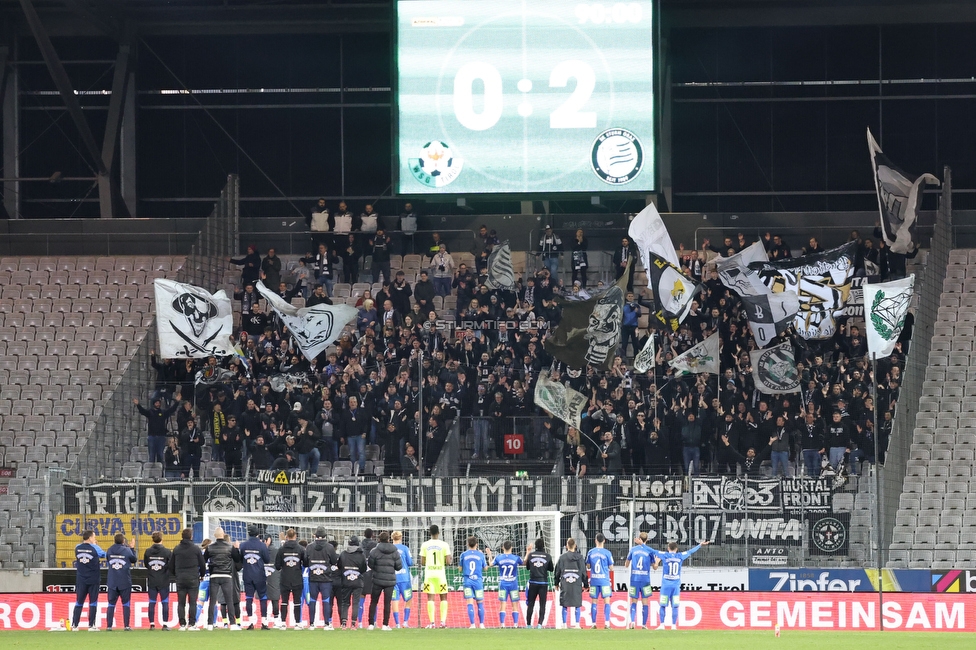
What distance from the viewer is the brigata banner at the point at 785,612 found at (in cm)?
2373

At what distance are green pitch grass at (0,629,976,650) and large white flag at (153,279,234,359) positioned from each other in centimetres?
831

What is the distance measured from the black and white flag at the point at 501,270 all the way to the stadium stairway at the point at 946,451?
28.2ft

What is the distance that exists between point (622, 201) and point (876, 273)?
7031 mm

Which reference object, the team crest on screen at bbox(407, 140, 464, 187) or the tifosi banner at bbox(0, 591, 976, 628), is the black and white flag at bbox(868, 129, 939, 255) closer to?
the team crest on screen at bbox(407, 140, 464, 187)

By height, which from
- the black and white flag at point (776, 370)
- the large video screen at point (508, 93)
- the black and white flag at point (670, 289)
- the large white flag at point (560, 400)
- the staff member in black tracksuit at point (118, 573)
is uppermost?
the large video screen at point (508, 93)

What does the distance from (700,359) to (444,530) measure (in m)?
6.66

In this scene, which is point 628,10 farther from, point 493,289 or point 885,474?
point 885,474

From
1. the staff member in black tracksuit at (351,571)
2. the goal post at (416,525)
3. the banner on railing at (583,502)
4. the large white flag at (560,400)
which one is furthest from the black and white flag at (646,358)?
the staff member in black tracksuit at (351,571)

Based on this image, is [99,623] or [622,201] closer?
[99,623]

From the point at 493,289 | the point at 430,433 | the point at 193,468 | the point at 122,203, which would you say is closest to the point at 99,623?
the point at 193,468

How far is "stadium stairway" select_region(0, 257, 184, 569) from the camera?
29938mm

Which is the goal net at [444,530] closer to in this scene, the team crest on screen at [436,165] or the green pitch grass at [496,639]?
the green pitch grass at [496,639]

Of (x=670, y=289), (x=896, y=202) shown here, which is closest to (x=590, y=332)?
(x=670, y=289)

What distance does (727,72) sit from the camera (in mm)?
38594
